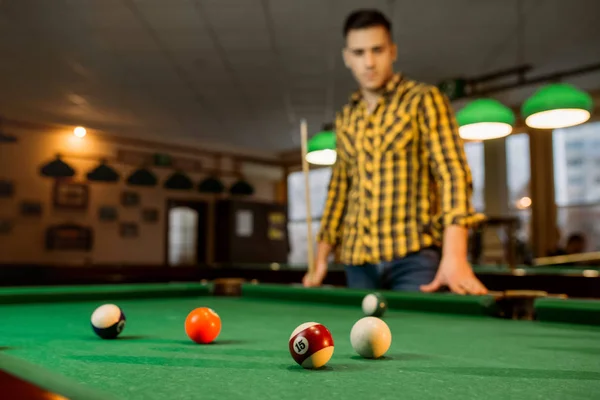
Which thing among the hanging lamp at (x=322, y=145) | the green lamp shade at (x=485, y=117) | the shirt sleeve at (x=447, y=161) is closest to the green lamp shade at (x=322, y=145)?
the hanging lamp at (x=322, y=145)

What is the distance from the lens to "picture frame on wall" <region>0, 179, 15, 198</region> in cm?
796

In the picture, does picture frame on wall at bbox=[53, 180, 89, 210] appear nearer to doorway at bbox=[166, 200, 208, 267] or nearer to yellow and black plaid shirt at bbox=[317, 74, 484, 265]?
doorway at bbox=[166, 200, 208, 267]


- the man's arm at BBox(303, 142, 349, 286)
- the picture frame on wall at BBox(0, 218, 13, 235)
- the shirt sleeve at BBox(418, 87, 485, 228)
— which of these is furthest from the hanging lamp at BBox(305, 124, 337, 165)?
the picture frame on wall at BBox(0, 218, 13, 235)

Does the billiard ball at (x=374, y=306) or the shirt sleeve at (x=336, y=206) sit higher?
the shirt sleeve at (x=336, y=206)

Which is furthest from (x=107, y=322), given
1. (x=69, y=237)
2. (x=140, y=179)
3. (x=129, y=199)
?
(x=129, y=199)

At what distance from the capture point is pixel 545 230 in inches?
291

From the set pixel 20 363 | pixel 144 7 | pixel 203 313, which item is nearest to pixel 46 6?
pixel 144 7

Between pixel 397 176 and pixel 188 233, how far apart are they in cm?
856

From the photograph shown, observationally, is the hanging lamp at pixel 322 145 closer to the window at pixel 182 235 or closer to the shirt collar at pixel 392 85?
the shirt collar at pixel 392 85

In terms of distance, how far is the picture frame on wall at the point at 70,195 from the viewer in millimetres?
8461

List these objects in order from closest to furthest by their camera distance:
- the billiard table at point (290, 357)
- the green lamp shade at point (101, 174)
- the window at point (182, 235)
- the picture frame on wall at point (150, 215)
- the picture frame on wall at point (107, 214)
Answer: the billiard table at point (290, 357) < the green lamp shade at point (101, 174) < the picture frame on wall at point (107, 214) < the picture frame on wall at point (150, 215) < the window at point (182, 235)

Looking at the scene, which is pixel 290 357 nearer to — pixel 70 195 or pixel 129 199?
pixel 70 195

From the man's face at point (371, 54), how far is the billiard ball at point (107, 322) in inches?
56.2

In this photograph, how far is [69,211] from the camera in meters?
8.60
